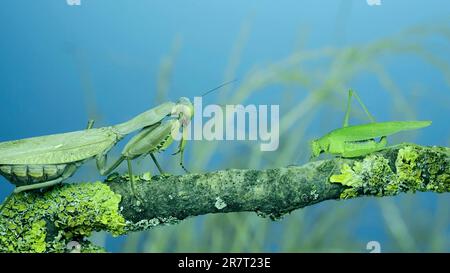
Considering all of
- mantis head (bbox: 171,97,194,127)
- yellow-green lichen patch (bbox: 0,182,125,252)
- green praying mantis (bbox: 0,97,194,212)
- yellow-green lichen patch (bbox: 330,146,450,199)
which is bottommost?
yellow-green lichen patch (bbox: 0,182,125,252)

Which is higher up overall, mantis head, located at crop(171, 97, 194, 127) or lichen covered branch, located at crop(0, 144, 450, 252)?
mantis head, located at crop(171, 97, 194, 127)

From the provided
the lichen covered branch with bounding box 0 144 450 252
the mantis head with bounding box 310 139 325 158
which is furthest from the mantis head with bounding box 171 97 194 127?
the mantis head with bounding box 310 139 325 158

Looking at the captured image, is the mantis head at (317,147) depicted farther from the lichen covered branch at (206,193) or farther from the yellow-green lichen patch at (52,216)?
the yellow-green lichen patch at (52,216)

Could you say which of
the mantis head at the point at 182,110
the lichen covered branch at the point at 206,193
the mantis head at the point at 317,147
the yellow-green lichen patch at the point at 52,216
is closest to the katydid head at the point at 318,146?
the mantis head at the point at 317,147

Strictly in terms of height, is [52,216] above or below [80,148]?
below

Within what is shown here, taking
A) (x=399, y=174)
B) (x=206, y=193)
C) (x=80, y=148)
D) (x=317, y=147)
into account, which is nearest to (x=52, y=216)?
(x=80, y=148)

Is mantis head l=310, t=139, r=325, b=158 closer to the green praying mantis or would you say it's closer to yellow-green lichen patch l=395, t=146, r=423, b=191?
yellow-green lichen patch l=395, t=146, r=423, b=191

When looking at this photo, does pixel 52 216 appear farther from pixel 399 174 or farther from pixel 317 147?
pixel 399 174

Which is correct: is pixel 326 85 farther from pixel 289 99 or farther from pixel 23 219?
pixel 23 219
